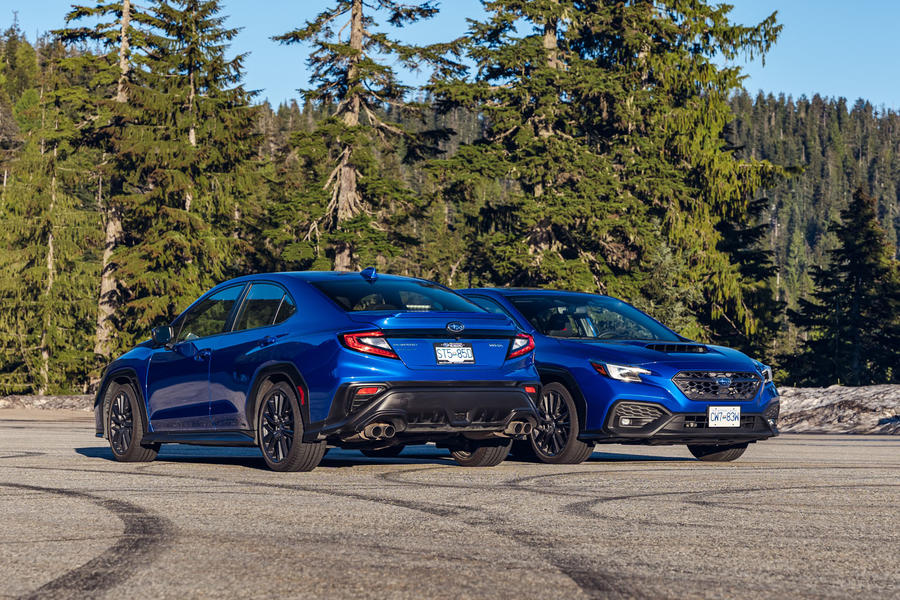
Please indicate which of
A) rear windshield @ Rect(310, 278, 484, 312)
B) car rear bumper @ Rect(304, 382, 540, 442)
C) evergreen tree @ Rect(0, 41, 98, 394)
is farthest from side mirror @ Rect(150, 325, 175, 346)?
evergreen tree @ Rect(0, 41, 98, 394)

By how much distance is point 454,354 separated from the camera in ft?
30.2

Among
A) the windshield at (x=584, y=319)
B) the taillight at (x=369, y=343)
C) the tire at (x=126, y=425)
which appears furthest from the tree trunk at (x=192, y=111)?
the taillight at (x=369, y=343)

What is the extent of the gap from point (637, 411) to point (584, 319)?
63.7 inches

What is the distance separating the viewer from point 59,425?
62.6ft

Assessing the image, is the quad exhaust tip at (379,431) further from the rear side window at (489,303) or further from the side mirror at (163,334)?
the rear side window at (489,303)

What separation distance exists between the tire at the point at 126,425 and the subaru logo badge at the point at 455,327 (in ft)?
11.3

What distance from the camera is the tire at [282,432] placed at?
30.2 feet

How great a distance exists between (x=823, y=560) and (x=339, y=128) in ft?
116

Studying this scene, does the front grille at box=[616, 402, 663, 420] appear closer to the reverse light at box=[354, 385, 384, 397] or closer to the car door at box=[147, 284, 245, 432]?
the reverse light at box=[354, 385, 384, 397]

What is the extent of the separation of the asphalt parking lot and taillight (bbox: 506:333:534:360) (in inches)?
39.0

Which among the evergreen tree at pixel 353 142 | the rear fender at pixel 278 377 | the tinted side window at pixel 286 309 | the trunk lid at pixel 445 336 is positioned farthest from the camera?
the evergreen tree at pixel 353 142

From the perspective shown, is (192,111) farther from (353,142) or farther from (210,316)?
(210,316)

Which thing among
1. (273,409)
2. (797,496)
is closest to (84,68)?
(273,409)

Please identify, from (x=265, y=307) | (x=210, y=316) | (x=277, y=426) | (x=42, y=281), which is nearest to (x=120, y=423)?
(x=210, y=316)
